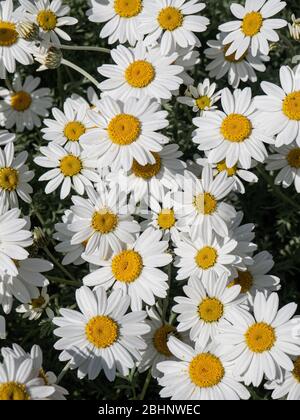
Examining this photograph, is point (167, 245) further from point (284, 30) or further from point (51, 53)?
point (284, 30)

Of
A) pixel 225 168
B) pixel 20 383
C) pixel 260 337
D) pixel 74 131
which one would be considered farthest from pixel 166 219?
pixel 20 383

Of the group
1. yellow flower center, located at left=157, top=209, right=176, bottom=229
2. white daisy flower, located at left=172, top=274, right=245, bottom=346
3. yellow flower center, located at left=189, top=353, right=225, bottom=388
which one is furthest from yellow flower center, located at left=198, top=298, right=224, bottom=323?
yellow flower center, located at left=157, top=209, right=176, bottom=229

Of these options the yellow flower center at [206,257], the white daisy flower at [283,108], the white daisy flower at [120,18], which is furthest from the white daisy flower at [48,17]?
the yellow flower center at [206,257]

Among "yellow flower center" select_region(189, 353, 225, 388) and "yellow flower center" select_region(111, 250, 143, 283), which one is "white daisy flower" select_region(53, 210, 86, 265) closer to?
"yellow flower center" select_region(111, 250, 143, 283)

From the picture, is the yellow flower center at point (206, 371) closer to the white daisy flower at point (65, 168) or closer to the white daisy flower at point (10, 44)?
the white daisy flower at point (65, 168)

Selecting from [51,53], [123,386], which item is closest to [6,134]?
[51,53]

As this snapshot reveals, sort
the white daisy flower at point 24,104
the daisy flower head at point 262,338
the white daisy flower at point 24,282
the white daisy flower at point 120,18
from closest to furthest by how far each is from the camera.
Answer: the daisy flower head at point 262,338 < the white daisy flower at point 24,282 < the white daisy flower at point 120,18 < the white daisy flower at point 24,104
